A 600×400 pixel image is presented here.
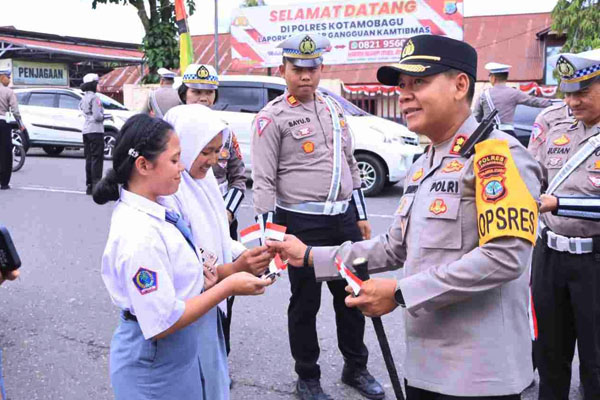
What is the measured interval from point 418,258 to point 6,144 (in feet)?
31.3

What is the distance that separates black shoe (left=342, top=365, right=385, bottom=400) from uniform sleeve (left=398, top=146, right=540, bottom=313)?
69.5 inches

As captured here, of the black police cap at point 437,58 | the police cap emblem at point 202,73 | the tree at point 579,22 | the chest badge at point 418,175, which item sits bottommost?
the chest badge at point 418,175

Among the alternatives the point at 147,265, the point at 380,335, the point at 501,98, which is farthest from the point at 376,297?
the point at 501,98

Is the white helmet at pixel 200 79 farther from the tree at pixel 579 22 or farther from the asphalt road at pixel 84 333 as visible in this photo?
the tree at pixel 579 22

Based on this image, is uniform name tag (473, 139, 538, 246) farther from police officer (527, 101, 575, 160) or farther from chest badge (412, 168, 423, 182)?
police officer (527, 101, 575, 160)

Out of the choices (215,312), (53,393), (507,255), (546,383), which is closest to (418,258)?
(507,255)

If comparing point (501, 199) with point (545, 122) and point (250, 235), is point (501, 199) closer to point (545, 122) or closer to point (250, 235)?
point (250, 235)

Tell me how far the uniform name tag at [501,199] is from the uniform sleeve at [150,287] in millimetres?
971

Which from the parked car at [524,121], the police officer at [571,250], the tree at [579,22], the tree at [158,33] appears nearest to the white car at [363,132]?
the parked car at [524,121]

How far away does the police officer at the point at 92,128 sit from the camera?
982cm

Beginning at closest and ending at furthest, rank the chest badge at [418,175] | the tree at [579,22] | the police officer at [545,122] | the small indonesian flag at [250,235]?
the chest badge at [418,175] → the small indonesian flag at [250,235] → the police officer at [545,122] → the tree at [579,22]

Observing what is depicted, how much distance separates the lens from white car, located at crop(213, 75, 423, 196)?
9477mm

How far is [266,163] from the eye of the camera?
3.52 meters

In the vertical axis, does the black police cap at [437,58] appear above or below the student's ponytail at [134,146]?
above
